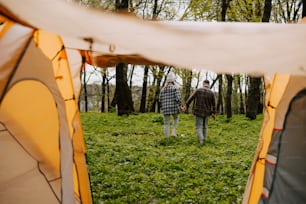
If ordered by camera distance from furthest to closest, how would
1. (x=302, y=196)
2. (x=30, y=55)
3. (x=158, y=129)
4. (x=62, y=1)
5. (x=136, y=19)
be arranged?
(x=158, y=129)
(x=302, y=196)
(x=30, y=55)
(x=136, y=19)
(x=62, y=1)

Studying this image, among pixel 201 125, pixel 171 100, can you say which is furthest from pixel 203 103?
pixel 171 100

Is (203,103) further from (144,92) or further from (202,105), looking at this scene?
(144,92)

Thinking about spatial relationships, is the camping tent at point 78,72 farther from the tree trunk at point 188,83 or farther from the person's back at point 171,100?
the tree trunk at point 188,83

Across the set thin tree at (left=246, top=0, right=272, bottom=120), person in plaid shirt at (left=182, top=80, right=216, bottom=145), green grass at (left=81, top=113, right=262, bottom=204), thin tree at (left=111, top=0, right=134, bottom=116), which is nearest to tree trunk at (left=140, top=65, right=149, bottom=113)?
thin tree at (left=111, top=0, right=134, bottom=116)

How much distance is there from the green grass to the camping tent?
4.98ft

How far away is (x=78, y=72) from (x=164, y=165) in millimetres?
3507

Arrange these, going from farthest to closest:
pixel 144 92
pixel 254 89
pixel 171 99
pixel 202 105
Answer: pixel 144 92
pixel 254 89
pixel 171 99
pixel 202 105

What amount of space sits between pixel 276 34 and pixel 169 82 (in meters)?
6.19

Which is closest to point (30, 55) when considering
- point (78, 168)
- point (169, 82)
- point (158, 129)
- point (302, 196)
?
point (78, 168)

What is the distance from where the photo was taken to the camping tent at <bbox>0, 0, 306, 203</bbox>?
9.07 feet

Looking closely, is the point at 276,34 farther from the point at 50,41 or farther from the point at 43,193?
the point at 43,193

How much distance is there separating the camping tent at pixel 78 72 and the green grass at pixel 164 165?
4.98 ft

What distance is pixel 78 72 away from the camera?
4324mm

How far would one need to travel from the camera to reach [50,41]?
373 cm
